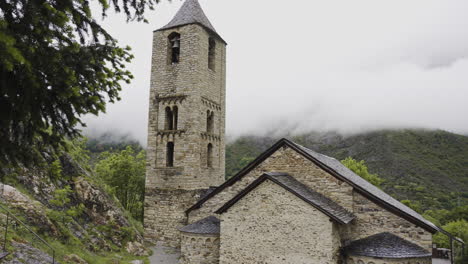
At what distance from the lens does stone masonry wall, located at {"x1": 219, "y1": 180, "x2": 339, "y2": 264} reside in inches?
390

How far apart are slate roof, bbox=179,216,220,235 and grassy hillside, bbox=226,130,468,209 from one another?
37.0m

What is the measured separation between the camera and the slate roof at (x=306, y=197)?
9.99 m

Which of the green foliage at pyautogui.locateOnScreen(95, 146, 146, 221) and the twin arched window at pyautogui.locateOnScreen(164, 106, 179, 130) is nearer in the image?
the twin arched window at pyautogui.locateOnScreen(164, 106, 179, 130)

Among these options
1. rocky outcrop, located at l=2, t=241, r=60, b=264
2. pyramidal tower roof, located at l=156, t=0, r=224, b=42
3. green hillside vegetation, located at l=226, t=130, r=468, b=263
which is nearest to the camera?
rocky outcrop, located at l=2, t=241, r=60, b=264

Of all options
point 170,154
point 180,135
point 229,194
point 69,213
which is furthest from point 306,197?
point 170,154

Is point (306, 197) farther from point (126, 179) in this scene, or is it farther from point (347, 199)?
point (126, 179)

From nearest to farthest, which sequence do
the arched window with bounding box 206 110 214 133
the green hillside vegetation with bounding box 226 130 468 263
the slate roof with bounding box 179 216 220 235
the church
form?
the church, the slate roof with bounding box 179 216 220 235, the arched window with bounding box 206 110 214 133, the green hillside vegetation with bounding box 226 130 468 263

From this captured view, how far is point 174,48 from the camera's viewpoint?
782 inches

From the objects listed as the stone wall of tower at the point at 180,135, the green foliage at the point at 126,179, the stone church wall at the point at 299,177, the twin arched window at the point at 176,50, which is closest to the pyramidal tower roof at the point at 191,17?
the stone wall of tower at the point at 180,135

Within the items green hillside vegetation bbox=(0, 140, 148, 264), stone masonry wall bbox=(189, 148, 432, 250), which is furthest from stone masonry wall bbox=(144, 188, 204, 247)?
stone masonry wall bbox=(189, 148, 432, 250)

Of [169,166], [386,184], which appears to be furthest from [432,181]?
[169,166]

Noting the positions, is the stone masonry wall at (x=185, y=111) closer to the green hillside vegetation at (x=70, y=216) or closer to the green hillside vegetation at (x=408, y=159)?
the green hillside vegetation at (x=70, y=216)

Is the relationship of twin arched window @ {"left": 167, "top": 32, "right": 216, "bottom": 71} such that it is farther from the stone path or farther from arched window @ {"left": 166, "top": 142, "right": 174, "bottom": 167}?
the stone path

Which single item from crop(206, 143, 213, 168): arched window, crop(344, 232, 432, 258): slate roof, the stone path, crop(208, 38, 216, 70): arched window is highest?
crop(208, 38, 216, 70): arched window
